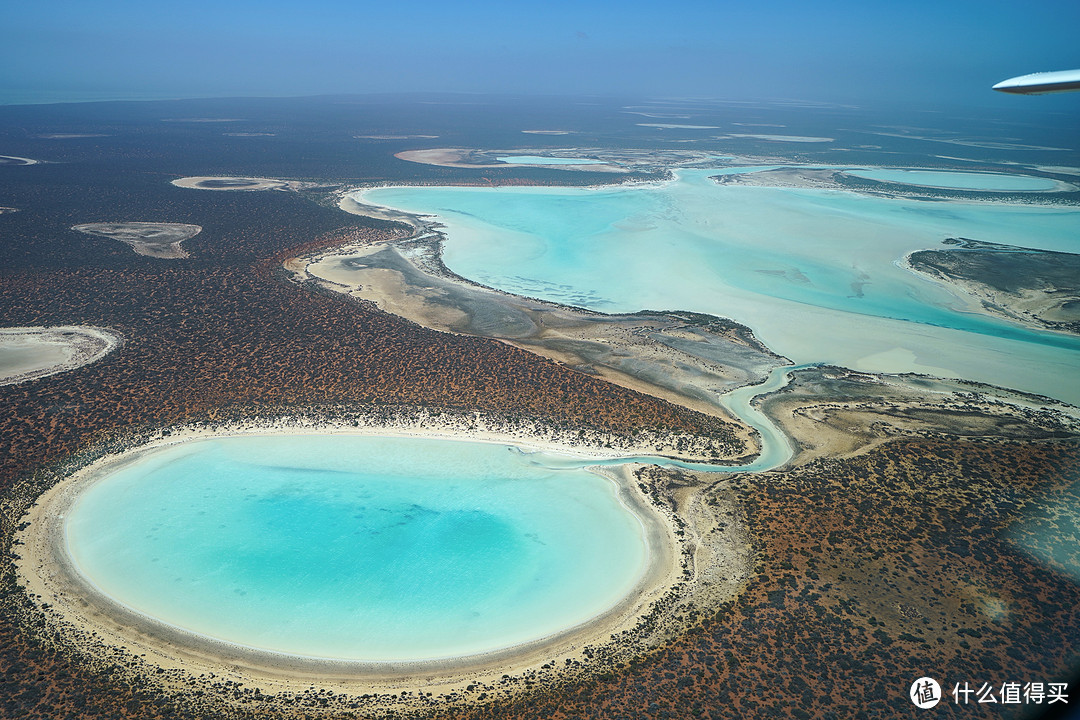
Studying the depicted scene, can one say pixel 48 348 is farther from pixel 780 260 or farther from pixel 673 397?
pixel 780 260

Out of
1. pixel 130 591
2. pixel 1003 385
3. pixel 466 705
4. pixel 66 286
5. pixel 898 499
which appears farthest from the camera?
pixel 66 286

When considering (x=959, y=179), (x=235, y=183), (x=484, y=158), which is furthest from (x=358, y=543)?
(x=959, y=179)

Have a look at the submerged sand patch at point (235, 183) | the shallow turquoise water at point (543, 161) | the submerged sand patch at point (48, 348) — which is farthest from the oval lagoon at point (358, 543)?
the shallow turquoise water at point (543, 161)

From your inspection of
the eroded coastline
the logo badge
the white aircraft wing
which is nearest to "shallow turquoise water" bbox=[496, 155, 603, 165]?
the eroded coastline

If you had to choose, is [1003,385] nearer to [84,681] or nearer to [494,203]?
[84,681]

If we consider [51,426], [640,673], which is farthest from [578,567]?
[51,426]

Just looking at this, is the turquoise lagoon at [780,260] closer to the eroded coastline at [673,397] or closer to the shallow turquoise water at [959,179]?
the eroded coastline at [673,397]

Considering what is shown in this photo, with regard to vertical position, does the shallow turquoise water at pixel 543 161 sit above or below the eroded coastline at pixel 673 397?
above
